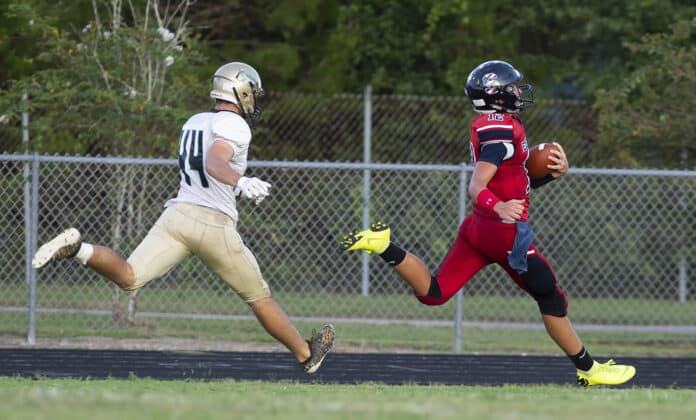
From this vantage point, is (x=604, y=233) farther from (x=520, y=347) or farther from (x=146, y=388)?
(x=146, y=388)

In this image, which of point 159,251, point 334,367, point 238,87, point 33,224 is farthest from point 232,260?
point 33,224

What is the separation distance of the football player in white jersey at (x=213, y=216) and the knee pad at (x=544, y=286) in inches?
65.3

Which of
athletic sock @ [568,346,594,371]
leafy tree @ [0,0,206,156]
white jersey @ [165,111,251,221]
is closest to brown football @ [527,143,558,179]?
athletic sock @ [568,346,594,371]

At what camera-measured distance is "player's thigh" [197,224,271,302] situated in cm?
814

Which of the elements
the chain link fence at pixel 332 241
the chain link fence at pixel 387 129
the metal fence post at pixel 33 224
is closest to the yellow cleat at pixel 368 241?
the chain link fence at pixel 332 241

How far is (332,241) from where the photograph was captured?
533 inches

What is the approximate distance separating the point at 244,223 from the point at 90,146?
10.2 ft

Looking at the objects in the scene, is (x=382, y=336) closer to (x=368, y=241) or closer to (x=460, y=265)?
(x=460, y=265)

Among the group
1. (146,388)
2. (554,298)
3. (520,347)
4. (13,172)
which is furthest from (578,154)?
(146,388)

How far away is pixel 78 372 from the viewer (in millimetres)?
9844

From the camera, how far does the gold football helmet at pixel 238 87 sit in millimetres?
8344

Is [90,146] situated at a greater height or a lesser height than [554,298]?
lesser

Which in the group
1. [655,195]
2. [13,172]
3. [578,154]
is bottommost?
[578,154]

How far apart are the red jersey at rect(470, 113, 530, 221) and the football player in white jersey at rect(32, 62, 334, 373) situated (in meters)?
1.50
